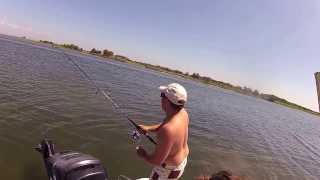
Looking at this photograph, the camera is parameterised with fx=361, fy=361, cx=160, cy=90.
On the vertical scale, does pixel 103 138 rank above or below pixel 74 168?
below

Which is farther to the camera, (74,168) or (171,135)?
(74,168)

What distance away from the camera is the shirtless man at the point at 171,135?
5535mm

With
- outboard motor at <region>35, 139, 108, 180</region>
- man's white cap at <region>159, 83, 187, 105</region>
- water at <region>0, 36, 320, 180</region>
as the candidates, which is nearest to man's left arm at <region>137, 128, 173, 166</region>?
man's white cap at <region>159, 83, 187, 105</region>

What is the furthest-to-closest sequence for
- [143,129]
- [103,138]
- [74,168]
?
[103,138]
[143,129]
[74,168]

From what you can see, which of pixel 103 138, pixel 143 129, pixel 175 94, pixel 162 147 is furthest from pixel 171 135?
pixel 103 138

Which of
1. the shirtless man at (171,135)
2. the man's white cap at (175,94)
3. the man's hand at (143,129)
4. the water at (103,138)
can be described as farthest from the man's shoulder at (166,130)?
the water at (103,138)

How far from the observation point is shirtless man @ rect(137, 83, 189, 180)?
5535 mm

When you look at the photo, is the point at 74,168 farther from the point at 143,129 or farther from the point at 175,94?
the point at 175,94

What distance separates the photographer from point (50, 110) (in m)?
15.9

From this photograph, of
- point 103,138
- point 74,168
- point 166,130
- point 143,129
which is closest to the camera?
point 166,130

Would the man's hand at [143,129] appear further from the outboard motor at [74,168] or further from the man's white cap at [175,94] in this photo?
the man's white cap at [175,94]

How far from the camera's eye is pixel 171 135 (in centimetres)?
552

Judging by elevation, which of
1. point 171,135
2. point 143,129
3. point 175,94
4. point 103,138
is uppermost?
point 175,94

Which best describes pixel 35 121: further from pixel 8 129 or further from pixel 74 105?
pixel 74 105
